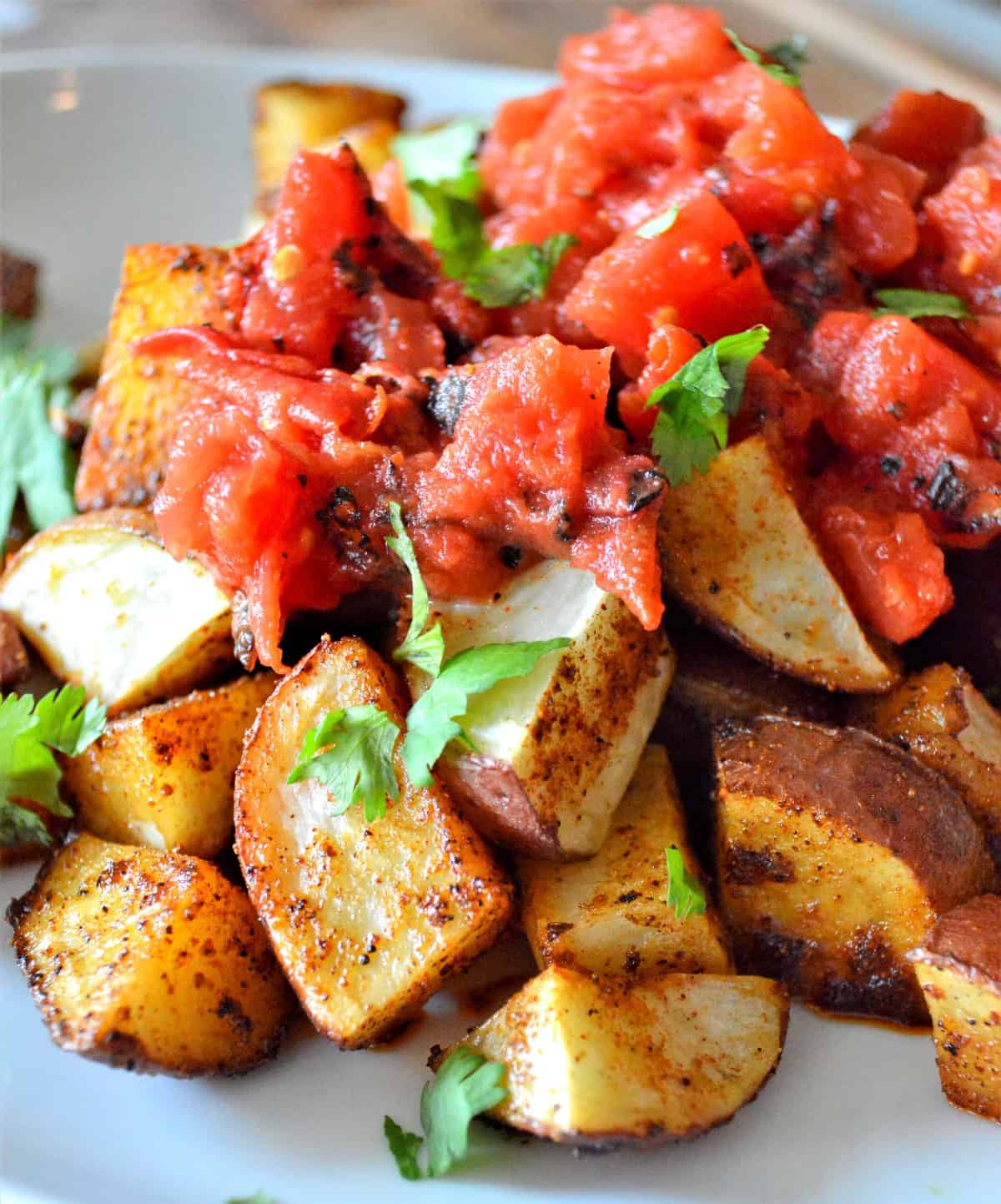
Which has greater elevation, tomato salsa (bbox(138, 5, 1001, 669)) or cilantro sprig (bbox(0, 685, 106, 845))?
tomato salsa (bbox(138, 5, 1001, 669))

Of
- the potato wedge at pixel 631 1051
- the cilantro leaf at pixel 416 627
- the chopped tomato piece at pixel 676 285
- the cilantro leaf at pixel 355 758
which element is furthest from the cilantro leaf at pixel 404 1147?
the chopped tomato piece at pixel 676 285

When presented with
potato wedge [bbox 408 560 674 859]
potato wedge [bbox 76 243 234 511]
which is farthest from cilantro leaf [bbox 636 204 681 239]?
potato wedge [bbox 76 243 234 511]

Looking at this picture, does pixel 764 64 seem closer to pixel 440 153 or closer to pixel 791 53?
pixel 791 53

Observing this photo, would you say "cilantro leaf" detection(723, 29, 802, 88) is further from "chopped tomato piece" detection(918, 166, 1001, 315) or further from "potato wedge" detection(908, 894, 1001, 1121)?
"potato wedge" detection(908, 894, 1001, 1121)

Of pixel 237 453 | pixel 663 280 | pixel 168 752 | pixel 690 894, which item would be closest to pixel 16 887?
pixel 168 752

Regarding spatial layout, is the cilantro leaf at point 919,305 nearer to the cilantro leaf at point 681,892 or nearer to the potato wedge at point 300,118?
the cilantro leaf at point 681,892

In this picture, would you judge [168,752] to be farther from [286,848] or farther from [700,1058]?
[700,1058]
